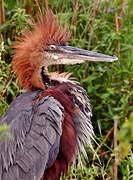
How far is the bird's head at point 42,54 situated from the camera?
2.51m

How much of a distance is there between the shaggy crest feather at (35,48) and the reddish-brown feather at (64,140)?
0.69 feet

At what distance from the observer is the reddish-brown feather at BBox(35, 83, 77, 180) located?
2.33 m

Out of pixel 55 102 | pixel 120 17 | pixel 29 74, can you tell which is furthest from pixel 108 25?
pixel 55 102

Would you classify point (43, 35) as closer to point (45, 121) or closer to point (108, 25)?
point (45, 121)

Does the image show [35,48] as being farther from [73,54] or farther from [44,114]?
[44,114]

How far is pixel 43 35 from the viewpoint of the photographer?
259 centimetres

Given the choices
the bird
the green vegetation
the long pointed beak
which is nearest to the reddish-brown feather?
the bird

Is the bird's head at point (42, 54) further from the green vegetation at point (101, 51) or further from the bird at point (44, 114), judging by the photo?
the green vegetation at point (101, 51)

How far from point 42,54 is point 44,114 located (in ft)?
1.82

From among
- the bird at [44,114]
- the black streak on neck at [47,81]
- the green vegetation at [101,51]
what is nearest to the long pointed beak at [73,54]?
the bird at [44,114]

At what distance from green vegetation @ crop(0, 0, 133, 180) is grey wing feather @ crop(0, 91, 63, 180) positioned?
2.89 ft

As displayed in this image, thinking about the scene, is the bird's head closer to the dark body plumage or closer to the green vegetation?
the dark body plumage

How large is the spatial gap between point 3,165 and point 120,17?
6.60 feet

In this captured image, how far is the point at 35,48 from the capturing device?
255 centimetres
